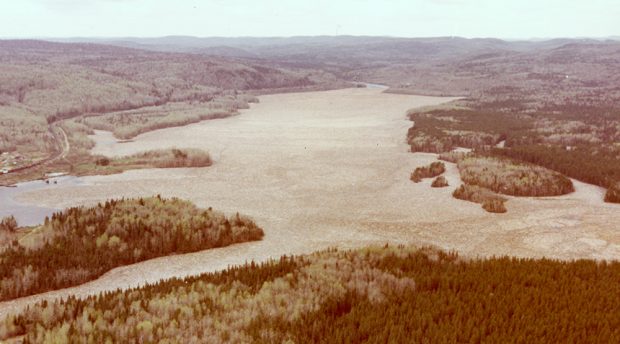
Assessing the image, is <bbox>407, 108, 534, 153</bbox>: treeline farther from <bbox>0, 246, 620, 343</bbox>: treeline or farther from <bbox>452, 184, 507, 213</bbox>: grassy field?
<bbox>0, 246, 620, 343</bbox>: treeline

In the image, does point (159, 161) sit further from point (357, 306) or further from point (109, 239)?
point (357, 306)

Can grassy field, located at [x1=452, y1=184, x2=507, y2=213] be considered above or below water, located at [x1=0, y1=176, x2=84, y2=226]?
above

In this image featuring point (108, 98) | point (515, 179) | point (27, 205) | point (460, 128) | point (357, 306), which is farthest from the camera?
point (108, 98)

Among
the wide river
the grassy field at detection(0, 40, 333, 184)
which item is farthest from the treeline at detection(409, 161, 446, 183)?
the grassy field at detection(0, 40, 333, 184)

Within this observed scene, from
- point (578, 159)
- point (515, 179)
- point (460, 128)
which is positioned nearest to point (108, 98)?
point (460, 128)

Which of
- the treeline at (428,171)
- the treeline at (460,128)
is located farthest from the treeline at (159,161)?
the treeline at (460,128)

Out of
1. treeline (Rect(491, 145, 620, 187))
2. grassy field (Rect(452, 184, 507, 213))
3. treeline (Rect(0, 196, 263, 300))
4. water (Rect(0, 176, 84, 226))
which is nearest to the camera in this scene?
treeline (Rect(0, 196, 263, 300))
